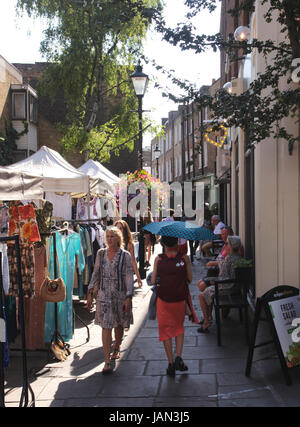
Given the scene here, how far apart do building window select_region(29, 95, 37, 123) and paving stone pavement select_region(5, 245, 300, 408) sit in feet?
69.3

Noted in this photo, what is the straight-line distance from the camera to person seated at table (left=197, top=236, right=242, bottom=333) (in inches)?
299

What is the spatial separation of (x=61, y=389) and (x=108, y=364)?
27.0 inches

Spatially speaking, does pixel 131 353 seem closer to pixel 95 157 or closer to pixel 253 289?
pixel 253 289

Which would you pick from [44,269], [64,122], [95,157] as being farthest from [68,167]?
[64,122]

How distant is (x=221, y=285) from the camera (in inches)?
299

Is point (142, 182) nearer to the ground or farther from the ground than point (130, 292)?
farther from the ground

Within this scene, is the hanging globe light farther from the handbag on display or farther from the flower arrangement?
the flower arrangement

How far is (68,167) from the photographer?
9.98 meters

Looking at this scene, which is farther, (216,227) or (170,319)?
(216,227)

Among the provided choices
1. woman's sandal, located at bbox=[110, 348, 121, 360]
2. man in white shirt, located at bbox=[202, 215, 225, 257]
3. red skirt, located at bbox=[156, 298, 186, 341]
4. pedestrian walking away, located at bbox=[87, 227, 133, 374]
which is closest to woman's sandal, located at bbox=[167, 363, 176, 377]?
red skirt, located at bbox=[156, 298, 186, 341]

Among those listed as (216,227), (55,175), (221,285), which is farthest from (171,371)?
(216,227)

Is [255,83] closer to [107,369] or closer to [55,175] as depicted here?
[107,369]

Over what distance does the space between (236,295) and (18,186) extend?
3.74m

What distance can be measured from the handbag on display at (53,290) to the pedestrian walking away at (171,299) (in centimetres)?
128
